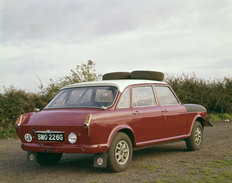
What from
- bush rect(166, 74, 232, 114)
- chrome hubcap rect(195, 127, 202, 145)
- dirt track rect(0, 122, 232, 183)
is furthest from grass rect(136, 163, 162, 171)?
bush rect(166, 74, 232, 114)

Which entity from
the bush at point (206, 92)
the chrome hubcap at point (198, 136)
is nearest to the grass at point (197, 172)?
the chrome hubcap at point (198, 136)

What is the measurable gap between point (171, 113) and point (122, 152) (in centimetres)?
218

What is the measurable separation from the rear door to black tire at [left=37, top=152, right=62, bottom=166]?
258 cm

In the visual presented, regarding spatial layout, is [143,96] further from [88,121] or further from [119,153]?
[88,121]

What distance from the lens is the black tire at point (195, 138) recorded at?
9.24 m

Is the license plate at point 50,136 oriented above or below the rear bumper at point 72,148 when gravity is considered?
above

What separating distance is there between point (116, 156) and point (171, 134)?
7.24 feet

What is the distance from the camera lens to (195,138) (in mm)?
9422

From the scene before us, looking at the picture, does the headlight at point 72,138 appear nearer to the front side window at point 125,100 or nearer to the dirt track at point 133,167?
the dirt track at point 133,167

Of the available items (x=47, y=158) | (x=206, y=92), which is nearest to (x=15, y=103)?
(x=47, y=158)

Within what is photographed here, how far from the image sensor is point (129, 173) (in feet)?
21.8

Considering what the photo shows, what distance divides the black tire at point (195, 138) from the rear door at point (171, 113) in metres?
0.43

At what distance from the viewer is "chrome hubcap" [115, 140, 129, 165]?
264 inches

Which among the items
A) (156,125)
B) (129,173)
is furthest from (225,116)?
(129,173)
